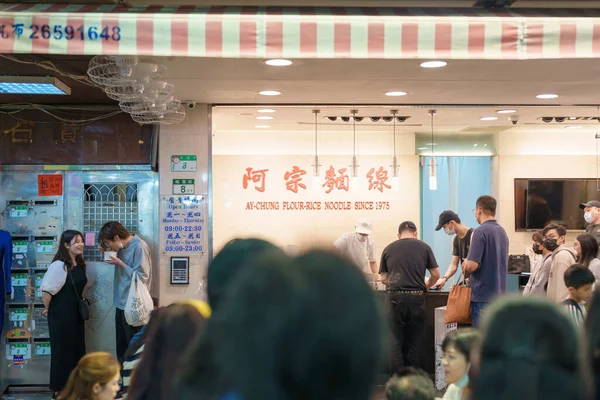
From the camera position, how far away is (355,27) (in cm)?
351

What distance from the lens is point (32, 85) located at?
6.00 m

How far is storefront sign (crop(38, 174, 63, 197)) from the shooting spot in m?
7.26

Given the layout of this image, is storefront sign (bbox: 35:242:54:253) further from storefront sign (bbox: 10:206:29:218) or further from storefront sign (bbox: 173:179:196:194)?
storefront sign (bbox: 173:179:196:194)

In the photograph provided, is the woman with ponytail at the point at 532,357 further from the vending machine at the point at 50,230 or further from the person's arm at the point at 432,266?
the vending machine at the point at 50,230

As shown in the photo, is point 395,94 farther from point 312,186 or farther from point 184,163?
point 312,186

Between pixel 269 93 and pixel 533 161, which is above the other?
pixel 269 93

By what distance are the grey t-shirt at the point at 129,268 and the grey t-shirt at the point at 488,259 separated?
3.09 metres

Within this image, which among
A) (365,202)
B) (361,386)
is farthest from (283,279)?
(365,202)

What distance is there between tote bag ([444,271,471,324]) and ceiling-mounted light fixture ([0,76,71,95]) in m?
3.96

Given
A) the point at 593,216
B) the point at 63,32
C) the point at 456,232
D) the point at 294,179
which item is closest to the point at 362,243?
the point at 456,232

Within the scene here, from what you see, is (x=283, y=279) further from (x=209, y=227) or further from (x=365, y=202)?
(x=365, y=202)

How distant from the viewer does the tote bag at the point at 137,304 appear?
6.62 metres

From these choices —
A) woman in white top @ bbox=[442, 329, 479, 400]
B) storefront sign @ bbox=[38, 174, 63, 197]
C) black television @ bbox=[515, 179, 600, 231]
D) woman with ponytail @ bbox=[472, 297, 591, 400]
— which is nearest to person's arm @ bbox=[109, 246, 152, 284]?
storefront sign @ bbox=[38, 174, 63, 197]

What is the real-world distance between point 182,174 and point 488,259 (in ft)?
10.4
